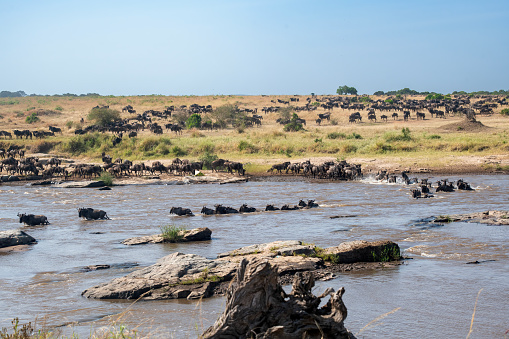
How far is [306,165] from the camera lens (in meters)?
31.2

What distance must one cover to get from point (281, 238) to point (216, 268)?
492 centimetres

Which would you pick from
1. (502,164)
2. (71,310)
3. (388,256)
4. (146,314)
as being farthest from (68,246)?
(502,164)

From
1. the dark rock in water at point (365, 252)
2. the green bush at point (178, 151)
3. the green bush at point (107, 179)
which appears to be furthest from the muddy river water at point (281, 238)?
the green bush at point (178, 151)

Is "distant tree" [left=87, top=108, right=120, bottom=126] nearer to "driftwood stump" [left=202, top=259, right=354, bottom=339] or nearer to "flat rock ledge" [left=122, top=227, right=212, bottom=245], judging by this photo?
"flat rock ledge" [left=122, top=227, right=212, bottom=245]

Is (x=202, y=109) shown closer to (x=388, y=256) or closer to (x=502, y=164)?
(x=502, y=164)

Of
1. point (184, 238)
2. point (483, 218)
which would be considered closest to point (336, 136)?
point (483, 218)

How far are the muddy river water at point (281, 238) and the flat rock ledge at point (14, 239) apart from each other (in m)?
0.47

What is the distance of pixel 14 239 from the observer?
15.9 meters

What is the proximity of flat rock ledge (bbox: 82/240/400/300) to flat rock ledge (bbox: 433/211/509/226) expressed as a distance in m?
5.20

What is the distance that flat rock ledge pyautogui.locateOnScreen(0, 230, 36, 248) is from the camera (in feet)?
51.6

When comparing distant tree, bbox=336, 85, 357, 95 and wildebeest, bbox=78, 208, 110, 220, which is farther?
distant tree, bbox=336, 85, 357, 95

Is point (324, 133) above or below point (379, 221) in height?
above

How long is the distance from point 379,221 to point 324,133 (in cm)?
2615

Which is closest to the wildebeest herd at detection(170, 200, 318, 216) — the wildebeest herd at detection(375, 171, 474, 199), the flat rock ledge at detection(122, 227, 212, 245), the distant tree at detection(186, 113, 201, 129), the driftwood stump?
the flat rock ledge at detection(122, 227, 212, 245)
